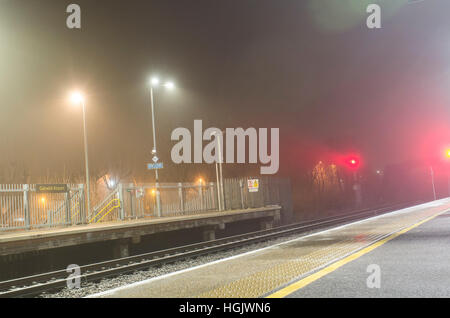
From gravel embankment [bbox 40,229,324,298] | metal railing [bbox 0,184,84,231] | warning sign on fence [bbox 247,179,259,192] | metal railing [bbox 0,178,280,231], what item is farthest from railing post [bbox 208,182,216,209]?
gravel embankment [bbox 40,229,324,298]

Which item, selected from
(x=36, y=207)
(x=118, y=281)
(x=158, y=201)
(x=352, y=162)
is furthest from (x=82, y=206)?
(x=352, y=162)

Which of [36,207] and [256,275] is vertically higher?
[36,207]

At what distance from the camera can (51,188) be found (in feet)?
56.2

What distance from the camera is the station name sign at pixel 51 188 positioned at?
650 inches

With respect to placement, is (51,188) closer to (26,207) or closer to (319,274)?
(26,207)

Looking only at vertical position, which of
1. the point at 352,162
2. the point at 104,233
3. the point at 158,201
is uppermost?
the point at 352,162

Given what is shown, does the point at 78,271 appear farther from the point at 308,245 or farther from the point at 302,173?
the point at 302,173

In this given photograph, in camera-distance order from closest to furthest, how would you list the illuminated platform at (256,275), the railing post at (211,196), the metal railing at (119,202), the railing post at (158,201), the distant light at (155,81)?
the illuminated platform at (256,275) < the metal railing at (119,202) < the railing post at (158,201) < the distant light at (155,81) < the railing post at (211,196)

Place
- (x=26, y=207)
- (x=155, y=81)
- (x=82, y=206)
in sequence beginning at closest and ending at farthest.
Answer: (x=26, y=207) → (x=82, y=206) → (x=155, y=81)

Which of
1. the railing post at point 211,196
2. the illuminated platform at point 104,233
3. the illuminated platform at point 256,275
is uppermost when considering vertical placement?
the railing post at point 211,196

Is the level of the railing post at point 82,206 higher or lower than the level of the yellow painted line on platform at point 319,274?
higher

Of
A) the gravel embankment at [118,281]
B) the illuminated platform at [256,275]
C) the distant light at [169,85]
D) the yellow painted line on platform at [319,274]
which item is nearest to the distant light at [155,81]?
the distant light at [169,85]

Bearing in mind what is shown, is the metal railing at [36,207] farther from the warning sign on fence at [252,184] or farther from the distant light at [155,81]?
the warning sign on fence at [252,184]
